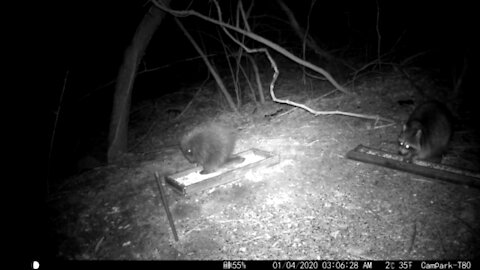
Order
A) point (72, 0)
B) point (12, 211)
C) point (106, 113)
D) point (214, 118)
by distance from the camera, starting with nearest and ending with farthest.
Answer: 1. point (12, 211)
2. point (214, 118)
3. point (72, 0)
4. point (106, 113)

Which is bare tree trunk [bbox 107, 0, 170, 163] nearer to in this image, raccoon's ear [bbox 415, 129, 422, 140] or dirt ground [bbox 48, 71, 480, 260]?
dirt ground [bbox 48, 71, 480, 260]

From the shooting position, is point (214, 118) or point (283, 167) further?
point (214, 118)

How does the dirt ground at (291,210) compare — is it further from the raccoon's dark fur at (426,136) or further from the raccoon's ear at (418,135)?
the raccoon's ear at (418,135)

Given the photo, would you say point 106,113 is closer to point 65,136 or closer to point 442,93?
point 65,136

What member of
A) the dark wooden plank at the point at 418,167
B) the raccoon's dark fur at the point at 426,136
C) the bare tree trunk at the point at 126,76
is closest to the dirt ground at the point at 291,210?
the dark wooden plank at the point at 418,167

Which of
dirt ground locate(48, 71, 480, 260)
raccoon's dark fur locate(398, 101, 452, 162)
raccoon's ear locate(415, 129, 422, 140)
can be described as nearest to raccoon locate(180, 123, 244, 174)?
dirt ground locate(48, 71, 480, 260)

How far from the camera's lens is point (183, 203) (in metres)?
5.39

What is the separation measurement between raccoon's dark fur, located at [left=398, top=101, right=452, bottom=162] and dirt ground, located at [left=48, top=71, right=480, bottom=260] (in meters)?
0.35

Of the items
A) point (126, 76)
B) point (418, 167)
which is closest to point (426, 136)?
point (418, 167)

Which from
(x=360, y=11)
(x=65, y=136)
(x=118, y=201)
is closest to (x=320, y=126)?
(x=118, y=201)

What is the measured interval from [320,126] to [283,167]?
205 cm

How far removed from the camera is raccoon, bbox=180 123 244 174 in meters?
5.85

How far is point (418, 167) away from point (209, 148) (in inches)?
138

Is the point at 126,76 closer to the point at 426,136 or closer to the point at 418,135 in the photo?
the point at 418,135
